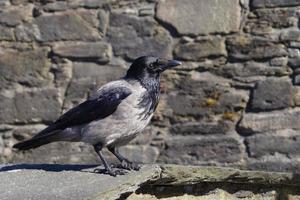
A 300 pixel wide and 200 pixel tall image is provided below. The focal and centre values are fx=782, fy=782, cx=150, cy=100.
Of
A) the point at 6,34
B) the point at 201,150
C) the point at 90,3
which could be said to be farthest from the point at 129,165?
the point at 6,34

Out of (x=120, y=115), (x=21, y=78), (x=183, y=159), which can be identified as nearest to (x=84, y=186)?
(x=120, y=115)

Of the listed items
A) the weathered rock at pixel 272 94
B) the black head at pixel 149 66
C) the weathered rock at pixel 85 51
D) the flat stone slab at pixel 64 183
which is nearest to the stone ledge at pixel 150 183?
the flat stone slab at pixel 64 183

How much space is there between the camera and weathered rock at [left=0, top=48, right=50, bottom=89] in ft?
18.3

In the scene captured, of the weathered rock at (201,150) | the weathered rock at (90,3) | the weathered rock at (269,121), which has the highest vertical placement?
the weathered rock at (90,3)

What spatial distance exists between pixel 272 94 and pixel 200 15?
0.74 meters

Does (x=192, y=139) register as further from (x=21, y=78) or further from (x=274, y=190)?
(x=274, y=190)

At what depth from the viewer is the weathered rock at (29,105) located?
5551 millimetres

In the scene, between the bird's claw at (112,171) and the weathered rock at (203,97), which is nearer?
the bird's claw at (112,171)

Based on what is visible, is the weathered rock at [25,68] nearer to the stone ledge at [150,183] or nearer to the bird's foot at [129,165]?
the bird's foot at [129,165]

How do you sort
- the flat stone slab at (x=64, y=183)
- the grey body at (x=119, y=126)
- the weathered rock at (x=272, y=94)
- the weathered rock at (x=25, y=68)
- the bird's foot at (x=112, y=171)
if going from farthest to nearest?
the weathered rock at (x=25, y=68), the weathered rock at (x=272, y=94), the grey body at (x=119, y=126), the bird's foot at (x=112, y=171), the flat stone slab at (x=64, y=183)

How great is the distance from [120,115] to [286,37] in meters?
1.77

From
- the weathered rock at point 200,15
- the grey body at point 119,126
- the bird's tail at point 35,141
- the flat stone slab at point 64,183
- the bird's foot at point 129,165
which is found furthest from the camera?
the weathered rock at point 200,15

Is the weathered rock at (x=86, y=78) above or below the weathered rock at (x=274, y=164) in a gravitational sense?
above

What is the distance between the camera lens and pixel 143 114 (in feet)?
12.8
